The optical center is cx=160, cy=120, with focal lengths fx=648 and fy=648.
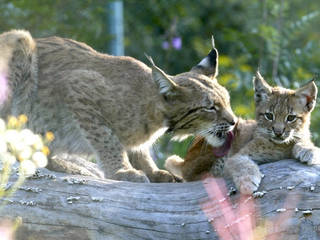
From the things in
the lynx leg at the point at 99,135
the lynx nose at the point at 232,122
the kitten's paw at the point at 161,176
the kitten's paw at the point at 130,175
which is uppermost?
the lynx nose at the point at 232,122

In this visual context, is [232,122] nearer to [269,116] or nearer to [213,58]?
[269,116]

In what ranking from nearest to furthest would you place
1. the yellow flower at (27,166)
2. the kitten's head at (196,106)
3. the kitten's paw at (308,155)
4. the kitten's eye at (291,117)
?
the yellow flower at (27,166) → the kitten's paw at (308,155) → the kitten's eye at (291,117) → the kitten's head at (196,106)

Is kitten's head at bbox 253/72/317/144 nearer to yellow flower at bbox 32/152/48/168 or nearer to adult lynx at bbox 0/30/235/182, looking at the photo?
adult lynx at bbox 0/30/235/182

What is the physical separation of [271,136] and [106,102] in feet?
5.69

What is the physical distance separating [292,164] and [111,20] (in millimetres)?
5852

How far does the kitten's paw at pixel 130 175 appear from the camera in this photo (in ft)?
19.8

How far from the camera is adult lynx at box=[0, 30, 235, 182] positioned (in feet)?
20.5

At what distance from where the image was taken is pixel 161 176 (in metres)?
6.61

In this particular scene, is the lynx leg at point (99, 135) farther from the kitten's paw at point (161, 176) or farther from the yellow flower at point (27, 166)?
the yellow flower at point (27, 166)

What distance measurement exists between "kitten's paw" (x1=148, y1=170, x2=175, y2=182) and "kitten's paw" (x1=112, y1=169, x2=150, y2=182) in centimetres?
49

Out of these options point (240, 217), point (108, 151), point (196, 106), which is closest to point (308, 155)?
point (240, 217)

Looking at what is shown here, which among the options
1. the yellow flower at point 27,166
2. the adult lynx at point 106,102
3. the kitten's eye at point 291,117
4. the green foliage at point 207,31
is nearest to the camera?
the yellow flower at point 27,166

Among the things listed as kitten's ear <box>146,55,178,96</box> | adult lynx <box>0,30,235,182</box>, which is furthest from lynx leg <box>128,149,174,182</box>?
kitten's ear <box>146,55,178,96</box>

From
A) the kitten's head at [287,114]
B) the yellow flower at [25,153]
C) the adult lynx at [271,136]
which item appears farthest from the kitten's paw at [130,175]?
the yellow flower at [25,153]
